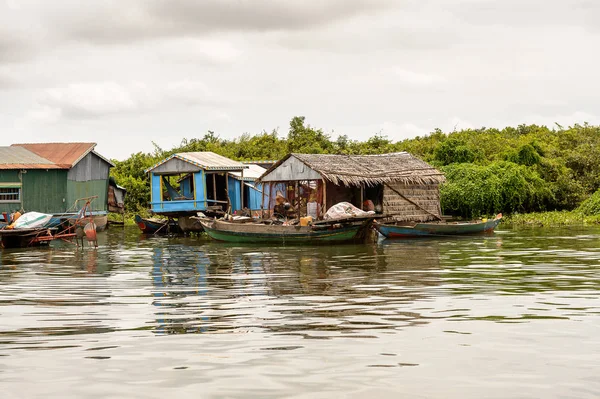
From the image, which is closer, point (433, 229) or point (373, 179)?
point (433, 229)

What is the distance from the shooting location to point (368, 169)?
25.6 metres

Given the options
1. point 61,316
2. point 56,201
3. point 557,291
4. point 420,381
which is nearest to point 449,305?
point 557,291

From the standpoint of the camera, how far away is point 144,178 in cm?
4325

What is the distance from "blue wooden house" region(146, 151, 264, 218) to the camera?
29812mm

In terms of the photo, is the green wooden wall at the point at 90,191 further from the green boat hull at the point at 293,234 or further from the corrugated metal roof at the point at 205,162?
the green boat hull at the point at 293,234

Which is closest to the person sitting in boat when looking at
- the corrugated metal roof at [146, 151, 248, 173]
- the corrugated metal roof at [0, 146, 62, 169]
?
the corrugated metal roof at [146, 151, 248, 173]

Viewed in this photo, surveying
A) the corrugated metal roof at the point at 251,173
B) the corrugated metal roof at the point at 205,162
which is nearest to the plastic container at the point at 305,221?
the corrugated metal roof at the point at 205,162

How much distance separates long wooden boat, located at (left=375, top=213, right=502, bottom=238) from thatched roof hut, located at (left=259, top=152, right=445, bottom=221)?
94 centimetres

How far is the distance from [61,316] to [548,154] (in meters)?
34.5

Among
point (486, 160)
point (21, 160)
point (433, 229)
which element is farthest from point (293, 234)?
point (486, 160)

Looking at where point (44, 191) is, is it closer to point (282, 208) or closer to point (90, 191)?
point (90, 191)

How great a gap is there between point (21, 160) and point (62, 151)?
92.2 inches

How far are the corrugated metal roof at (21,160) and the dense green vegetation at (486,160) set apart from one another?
914 cm

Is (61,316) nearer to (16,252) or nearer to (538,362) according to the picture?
(538,362)
